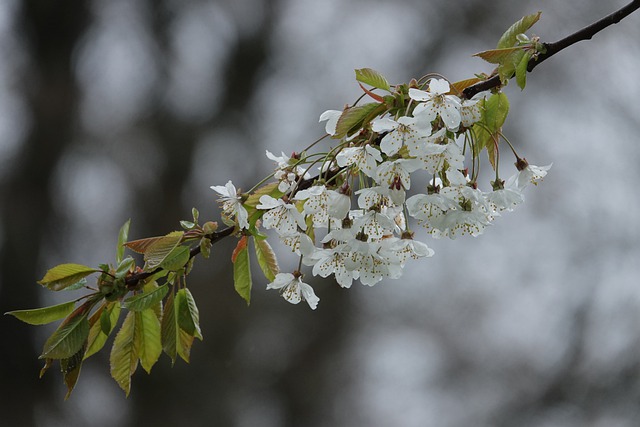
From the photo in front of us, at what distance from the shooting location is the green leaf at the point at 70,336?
496mm

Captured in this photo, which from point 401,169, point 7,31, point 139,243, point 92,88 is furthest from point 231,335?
point 401,169

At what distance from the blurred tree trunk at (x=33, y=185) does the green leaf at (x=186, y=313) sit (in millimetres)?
1714

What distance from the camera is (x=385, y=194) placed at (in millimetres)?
457

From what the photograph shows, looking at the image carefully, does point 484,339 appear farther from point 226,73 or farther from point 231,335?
point 226,73

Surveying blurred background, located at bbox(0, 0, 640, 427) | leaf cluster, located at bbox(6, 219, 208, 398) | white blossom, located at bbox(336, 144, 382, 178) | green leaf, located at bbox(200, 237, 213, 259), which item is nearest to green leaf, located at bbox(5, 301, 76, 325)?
leaf cluster, located at bbox(6, 219, 208, 398)

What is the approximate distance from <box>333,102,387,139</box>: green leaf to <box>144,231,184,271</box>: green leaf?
0.14 m

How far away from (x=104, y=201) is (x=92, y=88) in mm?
384

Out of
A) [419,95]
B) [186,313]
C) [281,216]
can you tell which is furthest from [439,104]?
[186,313]

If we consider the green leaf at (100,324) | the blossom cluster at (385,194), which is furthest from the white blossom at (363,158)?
the green leaf at (100,324)

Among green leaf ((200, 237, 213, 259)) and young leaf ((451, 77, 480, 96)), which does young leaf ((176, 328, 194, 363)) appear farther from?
young leaf ((451, 77, 480, 96))

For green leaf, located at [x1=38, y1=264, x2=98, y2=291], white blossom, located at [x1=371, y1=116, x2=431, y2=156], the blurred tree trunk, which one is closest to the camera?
white blossom, located at [x1=371, y1=116, x2=431, y2=156]

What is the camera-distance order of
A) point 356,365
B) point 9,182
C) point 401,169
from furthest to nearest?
point 9,182 → point 356,365 → point 401,169

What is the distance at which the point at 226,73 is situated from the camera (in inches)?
87.8

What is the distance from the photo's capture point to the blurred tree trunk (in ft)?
6.70
